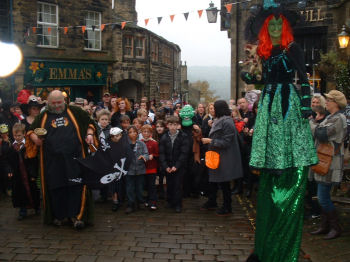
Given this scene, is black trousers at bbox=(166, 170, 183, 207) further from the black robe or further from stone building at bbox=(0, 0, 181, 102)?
stone building at bbox=(0, 0, 181, 102)

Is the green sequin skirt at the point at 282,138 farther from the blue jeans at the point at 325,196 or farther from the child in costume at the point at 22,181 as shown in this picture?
the child in costume at the point at 22,181

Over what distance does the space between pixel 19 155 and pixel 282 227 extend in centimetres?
446

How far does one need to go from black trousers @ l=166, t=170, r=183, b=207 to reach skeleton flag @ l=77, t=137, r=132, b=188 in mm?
1053

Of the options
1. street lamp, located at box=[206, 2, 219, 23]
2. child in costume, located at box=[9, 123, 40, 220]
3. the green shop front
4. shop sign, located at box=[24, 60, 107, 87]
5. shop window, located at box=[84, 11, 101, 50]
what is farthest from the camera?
shop window, located at box=[84, 11, 101, 50]

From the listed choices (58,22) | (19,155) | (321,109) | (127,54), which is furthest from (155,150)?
(127,54)

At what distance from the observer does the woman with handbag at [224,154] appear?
6.23 m

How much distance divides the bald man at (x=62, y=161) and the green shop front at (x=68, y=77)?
12391 millimetres

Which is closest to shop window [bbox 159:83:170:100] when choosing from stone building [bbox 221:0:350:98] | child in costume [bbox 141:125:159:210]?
stone building [bbox 221:0:350:98]

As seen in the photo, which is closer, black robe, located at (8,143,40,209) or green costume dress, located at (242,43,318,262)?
green costume dress, located at (242,43,318,262)

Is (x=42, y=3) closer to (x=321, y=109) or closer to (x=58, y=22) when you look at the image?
(x=58, y=22)

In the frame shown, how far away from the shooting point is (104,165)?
18.2 ft

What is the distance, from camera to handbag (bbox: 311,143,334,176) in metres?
4.84

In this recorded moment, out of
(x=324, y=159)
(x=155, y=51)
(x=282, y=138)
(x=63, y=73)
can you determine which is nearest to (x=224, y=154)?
(x=324, y=159)

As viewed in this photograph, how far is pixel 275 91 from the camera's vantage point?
374cm
